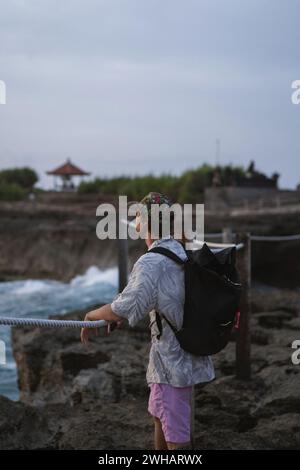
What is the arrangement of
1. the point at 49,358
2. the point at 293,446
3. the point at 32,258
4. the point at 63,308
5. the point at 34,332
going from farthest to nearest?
the point at 32,258
the point at 63,308
the point at 34,332
the point at 49,358
the point at 293,446

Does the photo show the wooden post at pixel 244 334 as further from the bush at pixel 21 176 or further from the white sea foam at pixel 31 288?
the bush at pixel 21 176

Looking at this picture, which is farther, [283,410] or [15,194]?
[15,194]

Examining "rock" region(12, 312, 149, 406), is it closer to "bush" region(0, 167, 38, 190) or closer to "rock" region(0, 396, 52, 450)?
"rock" region(0, 396, 52, 450)

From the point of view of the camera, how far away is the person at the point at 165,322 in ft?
8.32

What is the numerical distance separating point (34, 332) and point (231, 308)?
4.87 metres

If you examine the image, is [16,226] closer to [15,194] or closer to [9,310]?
[15,194]

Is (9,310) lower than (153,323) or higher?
lower

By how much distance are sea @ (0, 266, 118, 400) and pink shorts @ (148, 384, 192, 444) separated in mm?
6563

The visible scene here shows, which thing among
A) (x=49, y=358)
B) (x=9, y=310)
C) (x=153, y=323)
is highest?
(x=153, y=323)

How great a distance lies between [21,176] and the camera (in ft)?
186

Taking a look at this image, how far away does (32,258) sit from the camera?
104 ft

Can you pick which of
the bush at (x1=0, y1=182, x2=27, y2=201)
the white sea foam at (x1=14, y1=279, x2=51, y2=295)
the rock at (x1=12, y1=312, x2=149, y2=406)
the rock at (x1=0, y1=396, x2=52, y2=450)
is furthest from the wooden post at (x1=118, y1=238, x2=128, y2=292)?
the bush at (x1=0, y1=182, x2=27, y2=201)
